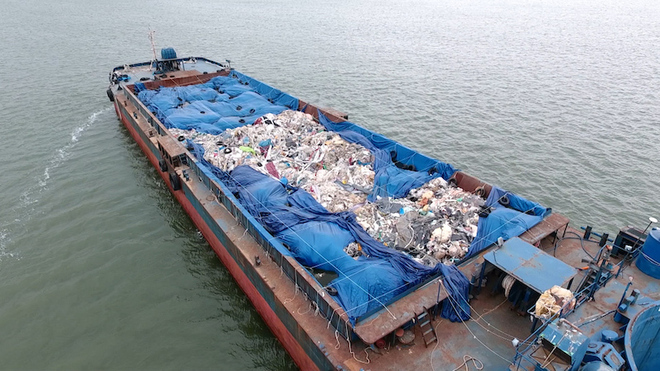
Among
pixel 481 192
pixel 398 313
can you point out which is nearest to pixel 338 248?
pixel 398 313

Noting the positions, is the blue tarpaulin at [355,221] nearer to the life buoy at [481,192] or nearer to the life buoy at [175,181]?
the life buoy at [481,192]

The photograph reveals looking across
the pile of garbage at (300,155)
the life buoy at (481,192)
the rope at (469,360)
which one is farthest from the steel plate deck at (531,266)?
the pile of garbage at (300,155)

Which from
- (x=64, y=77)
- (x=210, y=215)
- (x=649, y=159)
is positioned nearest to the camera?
(x=210, y=215)

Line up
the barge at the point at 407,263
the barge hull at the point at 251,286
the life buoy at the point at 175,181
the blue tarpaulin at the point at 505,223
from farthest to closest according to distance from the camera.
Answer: the life buoy at the point at 175,181, the blue tarpaulin at the point at 505,223, the barge hull at the point at 251,286, the barge at the point at 407,263

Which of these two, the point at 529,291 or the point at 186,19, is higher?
the point at 186,19

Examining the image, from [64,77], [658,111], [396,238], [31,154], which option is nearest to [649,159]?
[658,111]

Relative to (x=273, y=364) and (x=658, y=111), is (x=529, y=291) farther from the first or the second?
(x=658, y=111)

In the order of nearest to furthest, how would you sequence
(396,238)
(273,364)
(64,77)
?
(273,364)
(396,238)
(64,77)
